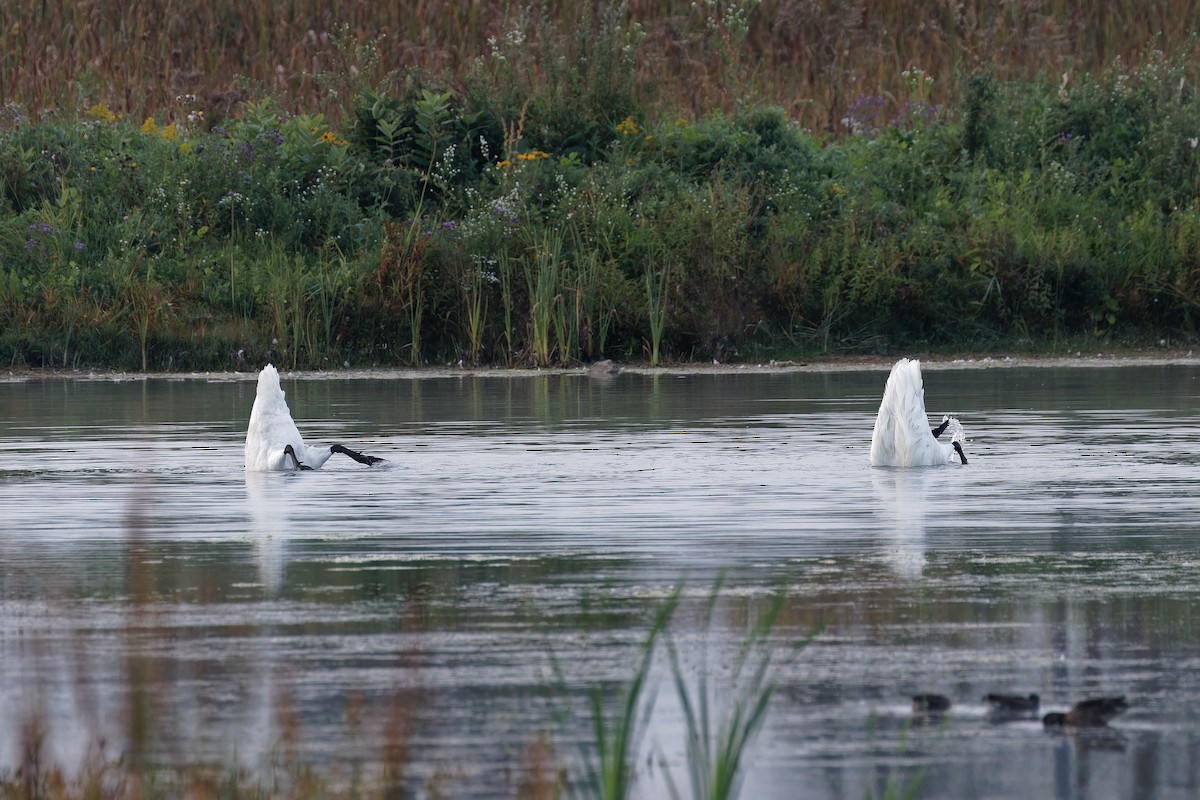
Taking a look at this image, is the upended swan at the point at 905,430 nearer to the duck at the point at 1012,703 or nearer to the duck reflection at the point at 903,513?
the duck reflection at the point at 903,513

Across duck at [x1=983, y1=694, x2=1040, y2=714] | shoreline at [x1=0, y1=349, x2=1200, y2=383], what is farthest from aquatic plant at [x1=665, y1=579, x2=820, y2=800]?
shoreline at [x1=0, y1=349, x2=1200, y2=383]

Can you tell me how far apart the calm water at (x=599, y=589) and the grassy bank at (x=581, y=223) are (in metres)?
6.52

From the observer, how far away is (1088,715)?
6.42 m

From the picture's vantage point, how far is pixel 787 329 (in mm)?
24172

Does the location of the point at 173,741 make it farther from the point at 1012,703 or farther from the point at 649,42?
the point at 649,42

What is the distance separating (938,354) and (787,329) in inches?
62.5

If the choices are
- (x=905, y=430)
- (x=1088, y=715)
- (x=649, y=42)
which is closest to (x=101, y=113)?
(x=649, y=42)

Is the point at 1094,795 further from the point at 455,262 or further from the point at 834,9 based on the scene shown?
the point at 834,9

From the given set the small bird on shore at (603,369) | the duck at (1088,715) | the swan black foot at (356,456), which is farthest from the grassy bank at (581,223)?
the duck at (1088,715)

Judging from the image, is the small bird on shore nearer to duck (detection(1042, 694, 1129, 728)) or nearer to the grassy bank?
the grassy bank

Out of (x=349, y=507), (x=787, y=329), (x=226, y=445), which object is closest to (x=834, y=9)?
(x=787, y=329)

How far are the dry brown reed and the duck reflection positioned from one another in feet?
57.7

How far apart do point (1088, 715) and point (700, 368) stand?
16.8 meters

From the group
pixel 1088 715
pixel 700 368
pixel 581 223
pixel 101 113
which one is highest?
pixel 101 113
